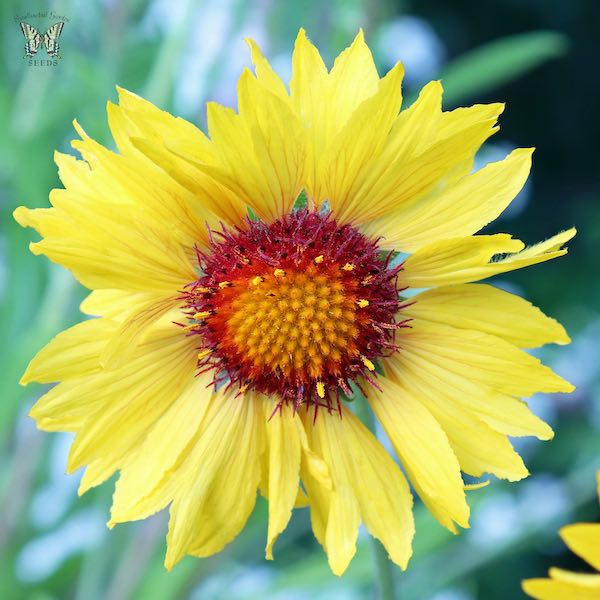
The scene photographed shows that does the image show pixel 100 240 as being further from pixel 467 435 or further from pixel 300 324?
pixel 467 435

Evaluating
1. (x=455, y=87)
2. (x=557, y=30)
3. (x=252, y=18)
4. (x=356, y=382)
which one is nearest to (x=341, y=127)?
(x=356, y=382)

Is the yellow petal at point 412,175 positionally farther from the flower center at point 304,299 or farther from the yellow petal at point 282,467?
the yellow petal at point 282,467

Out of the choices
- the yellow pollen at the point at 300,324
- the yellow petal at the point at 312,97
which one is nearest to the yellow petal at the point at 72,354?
the yellow pollen at the point at 300,324

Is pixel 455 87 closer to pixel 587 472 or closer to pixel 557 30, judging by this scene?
pixel 587 472

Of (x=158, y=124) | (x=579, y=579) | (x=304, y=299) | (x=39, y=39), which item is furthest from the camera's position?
(x=39, y=39)

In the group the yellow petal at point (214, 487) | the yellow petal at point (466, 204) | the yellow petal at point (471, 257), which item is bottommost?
the yellow petal at point (214, 487)

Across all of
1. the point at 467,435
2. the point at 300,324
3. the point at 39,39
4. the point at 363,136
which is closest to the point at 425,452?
the point at 467,435
